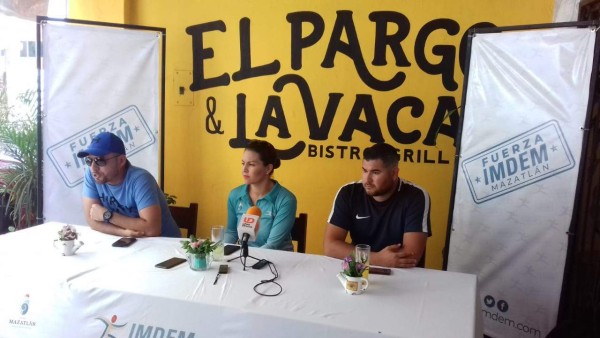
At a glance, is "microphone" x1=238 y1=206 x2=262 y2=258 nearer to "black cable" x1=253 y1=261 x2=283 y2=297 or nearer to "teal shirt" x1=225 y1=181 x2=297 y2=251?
"black cable" x1=253 y1=261 x2=283 y2=297

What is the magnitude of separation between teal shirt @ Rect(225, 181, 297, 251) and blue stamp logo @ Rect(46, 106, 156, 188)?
1228mm

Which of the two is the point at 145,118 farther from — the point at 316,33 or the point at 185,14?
the point at 316,33

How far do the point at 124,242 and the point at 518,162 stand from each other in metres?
2.18

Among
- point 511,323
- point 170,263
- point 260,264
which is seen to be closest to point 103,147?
point 170,263

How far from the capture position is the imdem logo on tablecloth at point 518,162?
2586mm

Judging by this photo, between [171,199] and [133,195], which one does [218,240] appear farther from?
[171,199]

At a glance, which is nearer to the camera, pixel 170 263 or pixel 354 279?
pixel 354 279

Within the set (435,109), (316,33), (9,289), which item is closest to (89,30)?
(316,33)

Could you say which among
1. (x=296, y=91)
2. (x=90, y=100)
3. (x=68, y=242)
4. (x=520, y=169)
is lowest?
(x=68, y=242)

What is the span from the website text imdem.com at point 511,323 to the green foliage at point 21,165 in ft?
11.2

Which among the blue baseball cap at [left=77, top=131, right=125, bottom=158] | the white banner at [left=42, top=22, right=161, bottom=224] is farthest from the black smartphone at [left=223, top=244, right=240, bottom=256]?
the white banner at [left=42, top=22, right=161, bottom=224]

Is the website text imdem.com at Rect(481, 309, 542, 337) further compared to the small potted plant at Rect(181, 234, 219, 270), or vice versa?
the website text imdem.com at Rect(481, 309, 542, 337)

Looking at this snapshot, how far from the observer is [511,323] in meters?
2.77

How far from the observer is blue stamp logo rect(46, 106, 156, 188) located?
11.7ft
